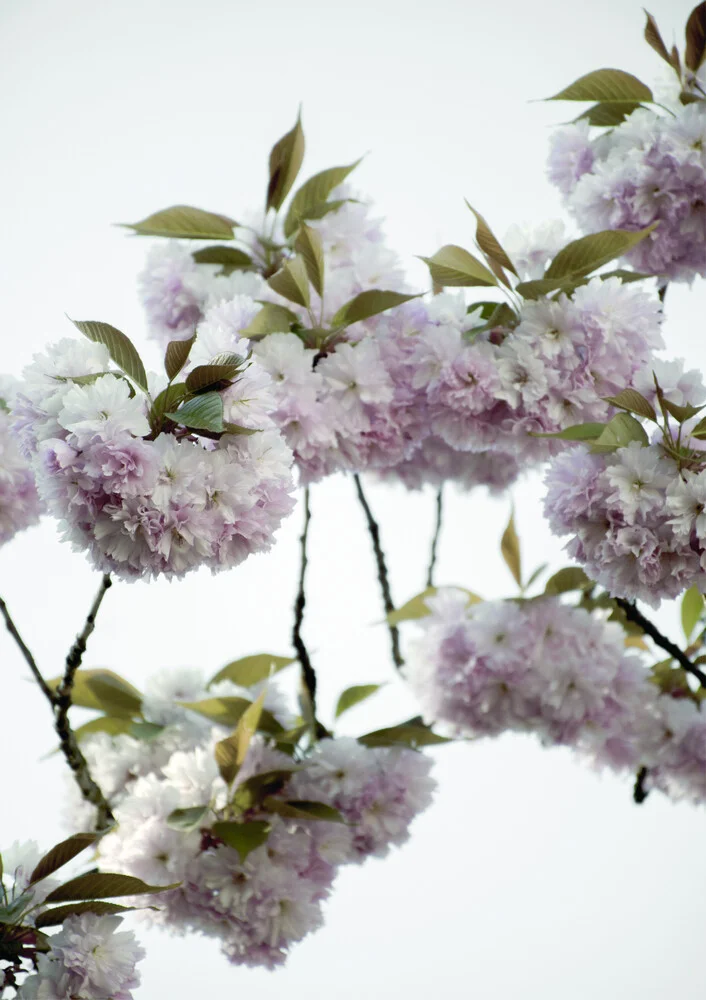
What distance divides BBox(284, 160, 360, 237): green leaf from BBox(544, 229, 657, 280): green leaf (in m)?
0.29

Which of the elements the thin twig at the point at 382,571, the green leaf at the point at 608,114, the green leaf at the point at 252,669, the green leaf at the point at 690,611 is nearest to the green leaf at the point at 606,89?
the green leaf at the point at 608,114

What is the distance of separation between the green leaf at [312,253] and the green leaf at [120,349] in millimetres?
337

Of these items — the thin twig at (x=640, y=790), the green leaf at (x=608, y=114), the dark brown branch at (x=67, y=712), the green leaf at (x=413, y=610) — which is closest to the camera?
the dark brown branch at (x=67, y=712)

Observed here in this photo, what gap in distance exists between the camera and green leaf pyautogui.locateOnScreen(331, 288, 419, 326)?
3.41 ft

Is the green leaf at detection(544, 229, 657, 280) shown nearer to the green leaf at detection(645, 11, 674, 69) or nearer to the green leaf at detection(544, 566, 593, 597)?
the green leaf at detection(645, 11, 674, 69)

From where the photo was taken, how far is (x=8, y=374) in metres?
1.01

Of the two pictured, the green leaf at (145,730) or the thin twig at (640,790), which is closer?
the green leaf at (145,730)

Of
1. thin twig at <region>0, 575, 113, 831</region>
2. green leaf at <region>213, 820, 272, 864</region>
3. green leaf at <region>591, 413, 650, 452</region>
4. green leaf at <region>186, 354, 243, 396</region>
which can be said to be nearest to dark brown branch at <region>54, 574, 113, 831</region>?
thin twig at <region>0, 575, 113, 831</region>

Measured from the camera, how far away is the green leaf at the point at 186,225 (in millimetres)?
1159

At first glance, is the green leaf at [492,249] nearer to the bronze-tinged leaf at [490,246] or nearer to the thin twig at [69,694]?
the bronze-tinged leaf at [490,246]

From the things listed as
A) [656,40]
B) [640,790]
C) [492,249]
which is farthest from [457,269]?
[640,790]

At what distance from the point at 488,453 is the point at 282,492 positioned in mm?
718

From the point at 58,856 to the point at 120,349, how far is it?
1.51ft

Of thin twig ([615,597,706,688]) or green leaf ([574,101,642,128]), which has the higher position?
green leaf ([574,101,642,128])
